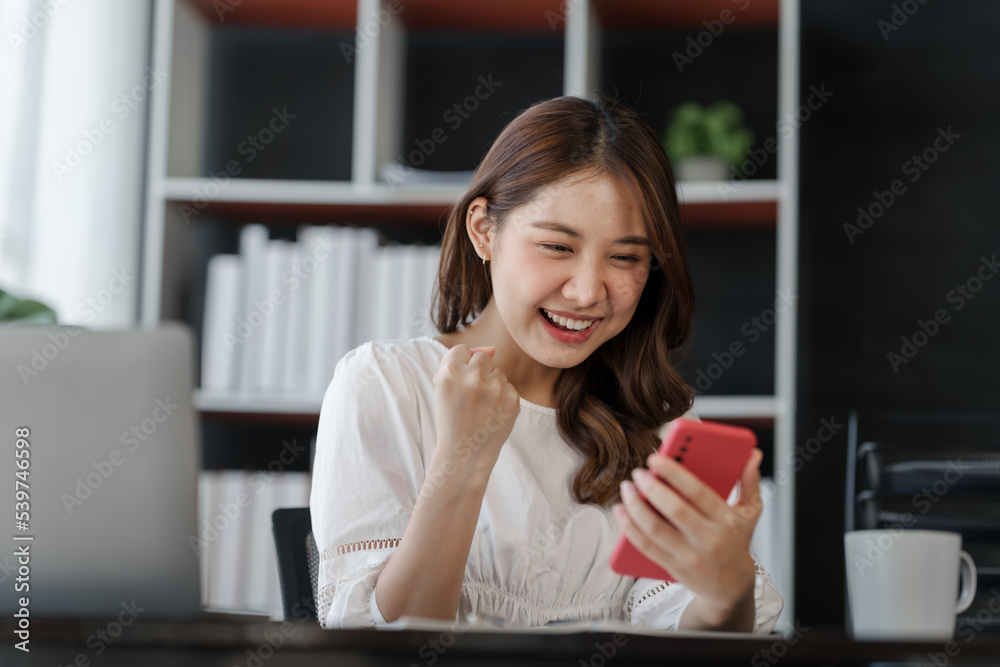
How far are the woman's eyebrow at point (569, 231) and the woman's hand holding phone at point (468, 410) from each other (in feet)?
0.94

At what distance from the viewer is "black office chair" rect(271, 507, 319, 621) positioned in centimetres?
126

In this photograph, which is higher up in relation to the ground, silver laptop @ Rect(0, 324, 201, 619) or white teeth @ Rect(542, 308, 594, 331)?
white teeth @ Rect(542, 308, 594, 331)

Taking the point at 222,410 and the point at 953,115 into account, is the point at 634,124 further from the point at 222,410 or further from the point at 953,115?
the point at 953,115

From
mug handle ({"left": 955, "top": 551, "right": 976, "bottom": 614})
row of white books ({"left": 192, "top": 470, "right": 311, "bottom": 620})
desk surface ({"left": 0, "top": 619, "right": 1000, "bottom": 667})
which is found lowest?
row of white books ({"left": 192, "top": 470, "right": 311, "bottom": 620})

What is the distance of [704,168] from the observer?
7.51 ft

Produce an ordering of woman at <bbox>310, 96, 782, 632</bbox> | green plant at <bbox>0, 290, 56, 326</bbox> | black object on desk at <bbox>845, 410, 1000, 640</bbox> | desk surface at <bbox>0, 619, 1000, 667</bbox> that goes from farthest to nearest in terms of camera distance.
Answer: green plant at <bbox>0, 290, 56, 326</bbox> < black object on desk at <bbox>845, 410, 1000, 640</bbox> < woman at <bbox>310, 96, 782, 632</bbox> < desk surface at <bbox>0, 619, 1000, 667</bbox>

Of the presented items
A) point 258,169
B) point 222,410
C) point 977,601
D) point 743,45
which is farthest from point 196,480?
point 743,45

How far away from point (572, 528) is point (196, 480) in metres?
0.68

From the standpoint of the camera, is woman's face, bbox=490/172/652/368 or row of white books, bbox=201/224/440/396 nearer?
woman's face, bbox=490/172/652/368

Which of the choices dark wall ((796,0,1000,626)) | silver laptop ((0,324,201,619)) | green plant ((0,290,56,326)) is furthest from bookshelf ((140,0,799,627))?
silver laptop ((0,324,201,619))

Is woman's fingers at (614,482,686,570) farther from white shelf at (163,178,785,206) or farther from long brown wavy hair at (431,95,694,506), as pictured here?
white shelf at (163,178,785,206)

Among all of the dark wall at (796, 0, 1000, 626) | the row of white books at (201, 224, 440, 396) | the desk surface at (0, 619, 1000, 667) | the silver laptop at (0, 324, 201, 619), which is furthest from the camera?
the dark wall at (796, 0, 1000, 626)

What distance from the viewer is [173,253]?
2.36 m

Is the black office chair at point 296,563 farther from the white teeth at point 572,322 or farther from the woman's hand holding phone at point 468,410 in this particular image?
the white teeth at point 572,322
